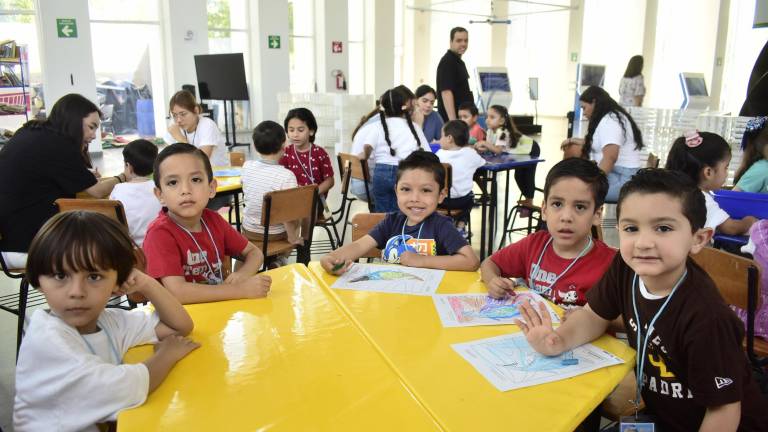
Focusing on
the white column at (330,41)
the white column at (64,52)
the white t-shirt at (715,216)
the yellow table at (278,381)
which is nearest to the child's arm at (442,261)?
the yellow table at (278,381)

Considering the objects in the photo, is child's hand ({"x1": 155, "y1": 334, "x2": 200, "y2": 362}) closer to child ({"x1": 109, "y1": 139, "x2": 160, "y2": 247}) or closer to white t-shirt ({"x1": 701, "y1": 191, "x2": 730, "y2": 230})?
child ({"x1": 109, "y1": 139, "x2": 160, "y2": 247})

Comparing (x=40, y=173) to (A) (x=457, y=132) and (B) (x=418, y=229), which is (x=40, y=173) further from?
(A) (x=457, y=132)

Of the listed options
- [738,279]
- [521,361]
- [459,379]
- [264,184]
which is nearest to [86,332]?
[459,379]

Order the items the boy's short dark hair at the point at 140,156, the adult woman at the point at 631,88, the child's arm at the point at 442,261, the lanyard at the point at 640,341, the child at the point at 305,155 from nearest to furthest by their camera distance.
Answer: the lanyard at the point at 640,341 < the child's arm at the point at 442,261 < the boy's short dark hair at the point at 140,156 < the child at the point at 305,155 < the adult woman at the point at 631,88

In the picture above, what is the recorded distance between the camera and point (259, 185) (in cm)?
346

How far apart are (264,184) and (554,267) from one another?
2.04m

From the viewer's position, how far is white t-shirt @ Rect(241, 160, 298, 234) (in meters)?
3.45

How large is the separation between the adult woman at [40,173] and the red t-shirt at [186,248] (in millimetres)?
1335

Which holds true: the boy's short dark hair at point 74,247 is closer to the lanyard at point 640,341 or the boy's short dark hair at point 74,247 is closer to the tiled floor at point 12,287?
the lanyard at point 640,341

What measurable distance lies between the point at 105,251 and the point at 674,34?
18815mm

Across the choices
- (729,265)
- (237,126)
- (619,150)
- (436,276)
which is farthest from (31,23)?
(729,265)

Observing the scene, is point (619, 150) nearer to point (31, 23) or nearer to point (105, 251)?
point (105, 251)

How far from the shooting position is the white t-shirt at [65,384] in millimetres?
1123

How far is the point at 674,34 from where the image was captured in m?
16.8
